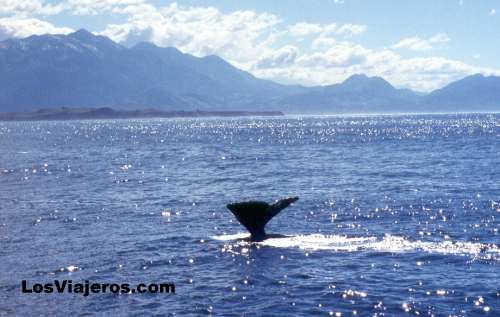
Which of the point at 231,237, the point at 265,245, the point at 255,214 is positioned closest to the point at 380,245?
the point at 265,245

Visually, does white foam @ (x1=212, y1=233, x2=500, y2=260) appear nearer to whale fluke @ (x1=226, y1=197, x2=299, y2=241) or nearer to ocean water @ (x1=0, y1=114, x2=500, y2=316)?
ocean water @ (x1=0, y1=114, x2=500, y2=316)

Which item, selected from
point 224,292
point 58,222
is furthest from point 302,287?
point 58,222

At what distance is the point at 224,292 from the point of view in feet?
110

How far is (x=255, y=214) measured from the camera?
47.2m

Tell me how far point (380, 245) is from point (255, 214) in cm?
935

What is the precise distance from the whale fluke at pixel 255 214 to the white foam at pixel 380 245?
1055 mm

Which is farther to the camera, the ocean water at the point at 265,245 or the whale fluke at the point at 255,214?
the whale fluke at the point at 255,214

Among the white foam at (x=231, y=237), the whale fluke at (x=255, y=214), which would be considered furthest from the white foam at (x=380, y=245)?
the whale fluke at (x=255, y=214)

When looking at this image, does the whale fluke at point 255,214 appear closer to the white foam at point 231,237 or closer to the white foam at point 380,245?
the white foam at point 231,237

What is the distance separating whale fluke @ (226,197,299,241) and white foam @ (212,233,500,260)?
1.06 m

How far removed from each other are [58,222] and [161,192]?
2220 cm

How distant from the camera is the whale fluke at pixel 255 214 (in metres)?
46.8

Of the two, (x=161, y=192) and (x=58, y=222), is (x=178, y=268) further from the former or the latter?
(x=161, y=192)

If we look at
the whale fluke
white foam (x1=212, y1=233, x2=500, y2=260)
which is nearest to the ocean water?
white foam (x1=212, y1=233, x2=500, y2=260)
